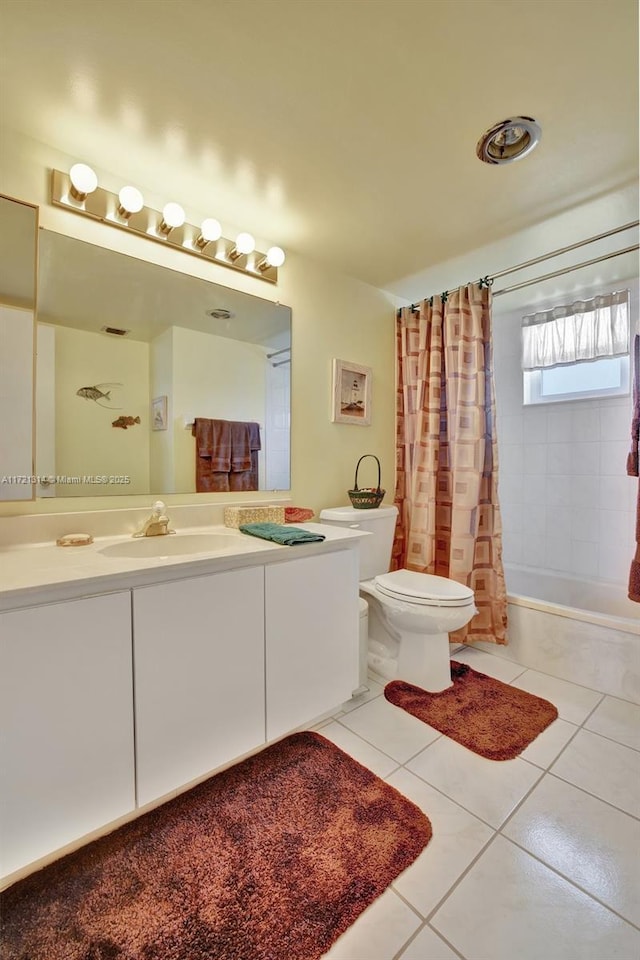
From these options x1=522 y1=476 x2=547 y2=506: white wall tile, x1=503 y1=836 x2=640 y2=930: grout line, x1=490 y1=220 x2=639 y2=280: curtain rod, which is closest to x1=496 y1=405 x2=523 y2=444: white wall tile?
x1=522 y1=476 x2=547 y2=506: white wall tile

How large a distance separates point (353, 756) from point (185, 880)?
638mm

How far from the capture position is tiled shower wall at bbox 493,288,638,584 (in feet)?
8.13

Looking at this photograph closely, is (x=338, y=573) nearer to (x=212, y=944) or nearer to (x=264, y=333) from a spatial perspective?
(x=212, y=944)

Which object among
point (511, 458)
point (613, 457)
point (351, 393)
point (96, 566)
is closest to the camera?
point (96, 566)

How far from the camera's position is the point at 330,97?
1.24m

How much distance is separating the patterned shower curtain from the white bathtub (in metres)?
0.11

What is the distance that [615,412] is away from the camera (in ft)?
8.17

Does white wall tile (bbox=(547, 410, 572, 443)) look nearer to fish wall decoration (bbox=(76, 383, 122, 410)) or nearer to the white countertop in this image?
the white countertop

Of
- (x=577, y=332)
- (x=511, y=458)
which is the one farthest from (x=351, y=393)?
(x=577, y=332)

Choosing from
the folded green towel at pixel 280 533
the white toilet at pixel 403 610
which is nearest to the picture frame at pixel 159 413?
the folded green towel at pixel 280 533

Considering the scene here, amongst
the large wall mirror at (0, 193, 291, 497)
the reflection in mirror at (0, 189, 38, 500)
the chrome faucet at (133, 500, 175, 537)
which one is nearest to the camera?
the reflection in mirror at (0, 189, 38, 500)

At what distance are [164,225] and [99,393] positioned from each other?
742 mm

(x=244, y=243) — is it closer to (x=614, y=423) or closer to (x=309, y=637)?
(x=309, y=637)

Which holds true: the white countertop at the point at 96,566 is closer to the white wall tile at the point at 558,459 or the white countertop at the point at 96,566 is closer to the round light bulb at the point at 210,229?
the round light bulb at the point at 210,229
